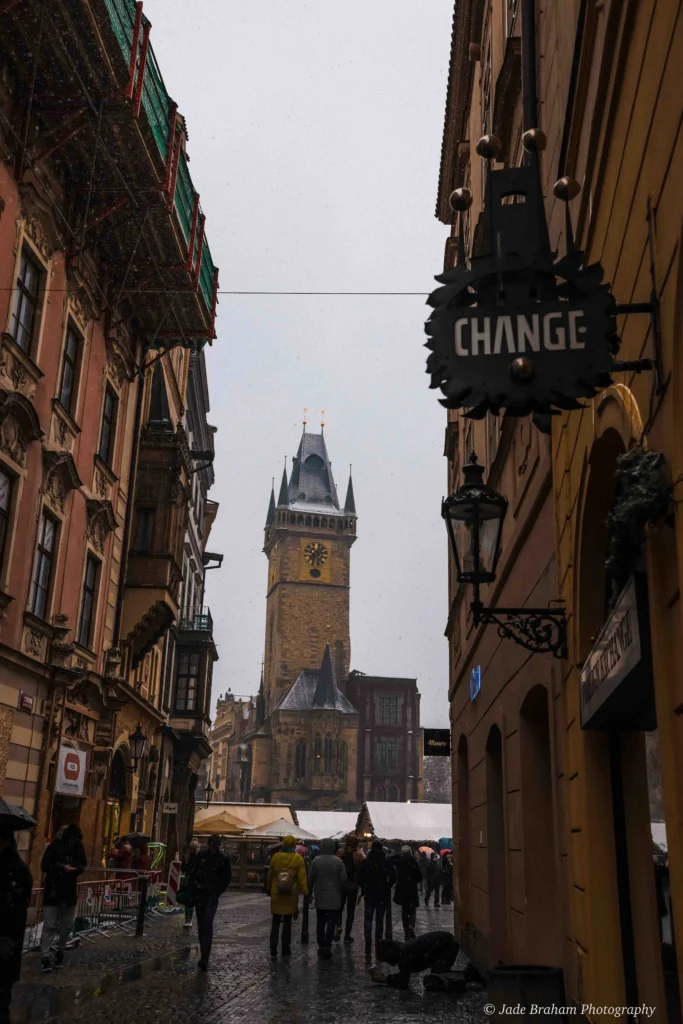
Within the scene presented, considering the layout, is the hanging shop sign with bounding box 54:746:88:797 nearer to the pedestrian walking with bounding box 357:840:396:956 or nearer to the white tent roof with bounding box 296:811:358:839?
the pedestrian walking with bounding box 357:840:396:956

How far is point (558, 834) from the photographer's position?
7457 millimetres

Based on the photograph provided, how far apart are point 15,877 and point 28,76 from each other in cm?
1296

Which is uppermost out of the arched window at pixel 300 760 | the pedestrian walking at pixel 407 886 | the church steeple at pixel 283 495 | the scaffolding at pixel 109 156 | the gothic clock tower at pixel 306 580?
the church steeple at pixel 283 495

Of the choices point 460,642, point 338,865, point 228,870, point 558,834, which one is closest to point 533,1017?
point 558,834

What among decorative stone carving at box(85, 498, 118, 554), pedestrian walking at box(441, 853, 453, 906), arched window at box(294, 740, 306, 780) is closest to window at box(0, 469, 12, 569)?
decorative stone carving at box(85, 498, 118, 554)

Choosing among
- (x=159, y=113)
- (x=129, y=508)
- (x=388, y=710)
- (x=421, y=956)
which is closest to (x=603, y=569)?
(x=421, y=956)

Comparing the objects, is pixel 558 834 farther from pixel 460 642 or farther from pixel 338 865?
pixel 460 642

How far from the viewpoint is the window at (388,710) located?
99.2 metres

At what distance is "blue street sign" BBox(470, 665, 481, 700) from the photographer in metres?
13.6

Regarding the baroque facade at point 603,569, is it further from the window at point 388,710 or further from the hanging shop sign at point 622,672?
the window at point 388,710

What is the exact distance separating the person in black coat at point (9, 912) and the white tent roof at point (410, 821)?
39.1 meters

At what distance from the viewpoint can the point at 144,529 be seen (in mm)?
25188

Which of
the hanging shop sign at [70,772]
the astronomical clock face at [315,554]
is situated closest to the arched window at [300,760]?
the astronomical clock face at [315,554]

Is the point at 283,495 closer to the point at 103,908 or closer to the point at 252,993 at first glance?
the point at 103,908
